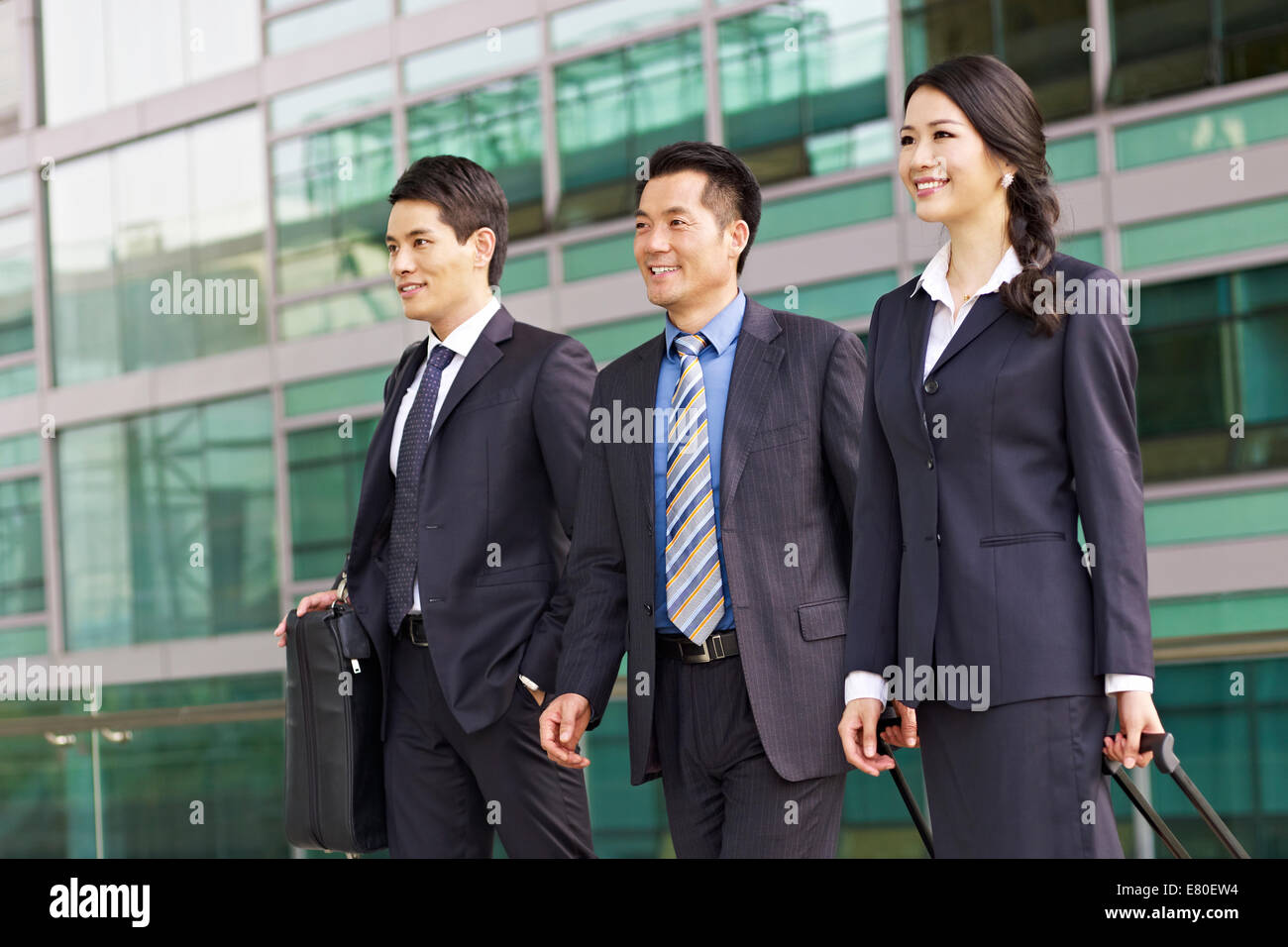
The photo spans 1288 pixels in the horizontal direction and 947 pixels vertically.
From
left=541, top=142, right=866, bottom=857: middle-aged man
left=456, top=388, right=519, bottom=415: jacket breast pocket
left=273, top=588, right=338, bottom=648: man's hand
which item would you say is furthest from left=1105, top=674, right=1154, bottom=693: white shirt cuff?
left=273, top=588, right=338, bottom=648: man's hand

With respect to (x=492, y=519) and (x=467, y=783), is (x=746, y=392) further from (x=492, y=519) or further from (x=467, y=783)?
(x=467, y=783)

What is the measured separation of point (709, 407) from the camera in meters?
2.88

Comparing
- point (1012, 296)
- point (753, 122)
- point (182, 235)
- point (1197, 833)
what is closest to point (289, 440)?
point (182, 235)

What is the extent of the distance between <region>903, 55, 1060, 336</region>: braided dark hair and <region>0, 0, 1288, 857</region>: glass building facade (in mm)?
3625

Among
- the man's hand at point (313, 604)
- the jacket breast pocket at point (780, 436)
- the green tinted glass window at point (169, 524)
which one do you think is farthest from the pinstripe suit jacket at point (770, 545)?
the green tinted glass window at point (169, 524)

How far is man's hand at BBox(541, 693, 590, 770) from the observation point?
9.46ft

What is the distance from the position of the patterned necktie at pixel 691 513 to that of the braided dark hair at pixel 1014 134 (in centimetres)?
71

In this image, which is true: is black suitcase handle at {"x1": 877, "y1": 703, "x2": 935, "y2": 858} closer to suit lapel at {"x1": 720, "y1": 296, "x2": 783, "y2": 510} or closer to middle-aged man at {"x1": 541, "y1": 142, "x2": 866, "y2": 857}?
middle-aged man at {"x1": 541, "y1": 142, "x2": 866, "y2": 857}

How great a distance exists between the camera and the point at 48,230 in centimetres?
2158

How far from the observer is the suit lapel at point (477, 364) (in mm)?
3291

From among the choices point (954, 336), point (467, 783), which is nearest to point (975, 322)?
point (954, 336)

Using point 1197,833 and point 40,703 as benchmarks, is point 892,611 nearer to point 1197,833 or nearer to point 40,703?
point 1197,833

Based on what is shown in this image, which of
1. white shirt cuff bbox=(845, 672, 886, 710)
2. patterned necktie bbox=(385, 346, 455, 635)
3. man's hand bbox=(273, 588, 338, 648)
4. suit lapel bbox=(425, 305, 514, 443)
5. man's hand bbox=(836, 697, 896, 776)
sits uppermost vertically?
suit lapel bbox=(425, 305, 514, 443)

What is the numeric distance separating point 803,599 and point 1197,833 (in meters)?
2.00
